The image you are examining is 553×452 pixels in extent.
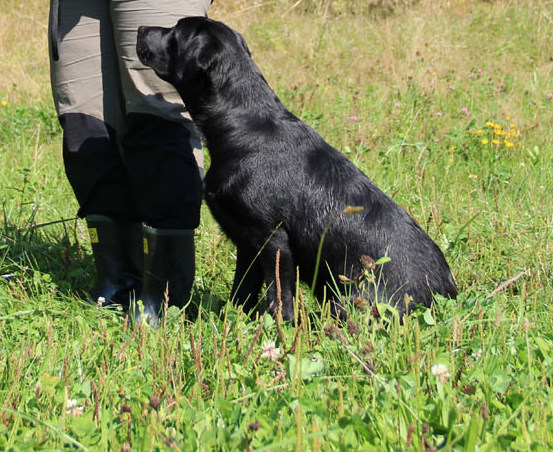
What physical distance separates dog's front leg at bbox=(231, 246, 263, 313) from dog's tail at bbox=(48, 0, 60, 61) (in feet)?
3.32

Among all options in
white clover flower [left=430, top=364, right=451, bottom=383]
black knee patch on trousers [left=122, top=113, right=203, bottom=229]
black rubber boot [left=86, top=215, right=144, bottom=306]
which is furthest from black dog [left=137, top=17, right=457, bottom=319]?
white clover flower [left=430, top=364, right=451, bottom=383]

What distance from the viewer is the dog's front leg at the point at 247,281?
9.22ft

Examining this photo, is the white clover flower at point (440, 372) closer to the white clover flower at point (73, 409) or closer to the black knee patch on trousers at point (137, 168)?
the white clover flower at point (73, 409)

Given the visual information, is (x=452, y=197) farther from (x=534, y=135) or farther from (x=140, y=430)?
(x=140, y=430)

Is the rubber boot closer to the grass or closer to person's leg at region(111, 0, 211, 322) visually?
person's leg at region(111, 0, 211, 322)

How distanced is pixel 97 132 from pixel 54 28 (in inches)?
16.0

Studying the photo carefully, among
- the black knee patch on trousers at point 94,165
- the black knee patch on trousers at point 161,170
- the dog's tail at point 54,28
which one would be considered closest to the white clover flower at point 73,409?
the black knee patch on trousers at point 161,170

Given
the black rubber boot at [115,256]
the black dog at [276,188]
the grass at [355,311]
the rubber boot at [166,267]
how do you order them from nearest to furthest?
1. the grass at [355,311]
2. the black dog at [276,188]
3. the rubber boot at [166,267]
4. the black rubber boot at [115,256]

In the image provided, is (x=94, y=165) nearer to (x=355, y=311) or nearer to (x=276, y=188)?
(x=276, y=188)

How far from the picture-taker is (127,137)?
8.89 feet

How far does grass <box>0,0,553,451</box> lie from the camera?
1.55 m

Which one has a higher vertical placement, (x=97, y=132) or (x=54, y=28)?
(x=54, y=28)

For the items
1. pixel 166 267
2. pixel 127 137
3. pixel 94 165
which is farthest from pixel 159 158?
pixel 166 267

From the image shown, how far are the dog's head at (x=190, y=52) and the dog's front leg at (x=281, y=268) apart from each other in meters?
0.63
